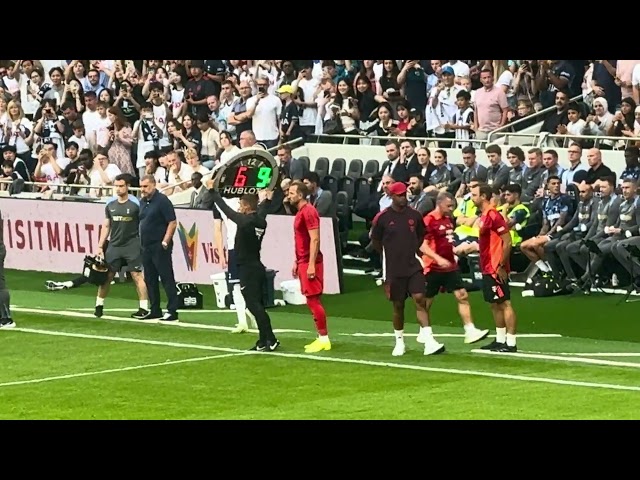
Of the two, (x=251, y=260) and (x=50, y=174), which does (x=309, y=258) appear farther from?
(x=50, y=174)

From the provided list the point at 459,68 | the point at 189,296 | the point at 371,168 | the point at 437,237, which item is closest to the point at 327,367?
the point at 437,237

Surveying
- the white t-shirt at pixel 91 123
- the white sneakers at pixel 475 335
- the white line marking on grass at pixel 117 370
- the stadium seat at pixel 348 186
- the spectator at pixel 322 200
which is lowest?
the white line marking on grass at pixel 117 370

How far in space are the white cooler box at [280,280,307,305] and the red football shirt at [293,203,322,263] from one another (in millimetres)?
4967

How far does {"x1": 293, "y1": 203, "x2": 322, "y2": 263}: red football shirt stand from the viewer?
18.2 metres

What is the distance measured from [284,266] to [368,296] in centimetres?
155

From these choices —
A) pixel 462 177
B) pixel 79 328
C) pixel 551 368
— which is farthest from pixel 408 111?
pixel 551 368

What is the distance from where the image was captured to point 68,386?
1667cm

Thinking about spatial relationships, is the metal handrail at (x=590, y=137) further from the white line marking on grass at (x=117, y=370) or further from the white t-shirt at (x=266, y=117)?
the white line marking on grass at (x=117, y=370)

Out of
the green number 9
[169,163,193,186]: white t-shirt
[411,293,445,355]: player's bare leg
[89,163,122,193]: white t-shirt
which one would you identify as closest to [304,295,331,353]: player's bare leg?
[411,293,445,355]: player's bare leg

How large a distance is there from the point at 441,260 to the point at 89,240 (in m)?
9.96

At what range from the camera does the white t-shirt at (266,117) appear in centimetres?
2945

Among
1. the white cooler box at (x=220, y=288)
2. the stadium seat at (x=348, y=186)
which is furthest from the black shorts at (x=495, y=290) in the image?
the stadium seat at (x=348, y=186)

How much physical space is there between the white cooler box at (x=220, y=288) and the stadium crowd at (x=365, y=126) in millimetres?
2746

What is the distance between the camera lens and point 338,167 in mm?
28719
